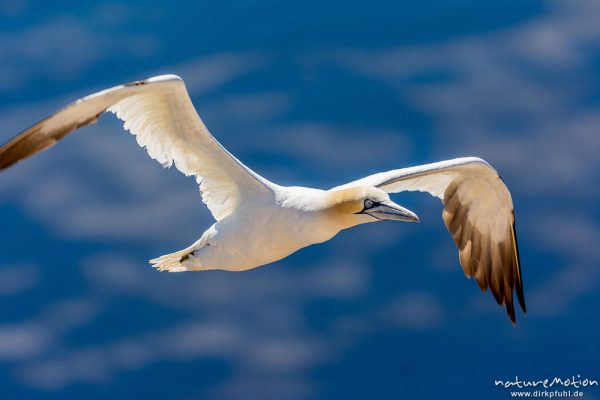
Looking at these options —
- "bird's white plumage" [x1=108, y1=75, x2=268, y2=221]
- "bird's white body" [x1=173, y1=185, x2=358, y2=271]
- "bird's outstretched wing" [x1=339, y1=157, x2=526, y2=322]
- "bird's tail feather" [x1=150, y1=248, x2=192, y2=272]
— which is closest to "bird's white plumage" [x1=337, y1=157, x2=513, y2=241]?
"bird's outstretched wing" [x1=339, y1=157, x2=526, y2=322]

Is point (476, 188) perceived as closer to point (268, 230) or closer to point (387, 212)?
point (387, 212)

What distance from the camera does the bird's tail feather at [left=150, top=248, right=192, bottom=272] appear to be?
1252 cm

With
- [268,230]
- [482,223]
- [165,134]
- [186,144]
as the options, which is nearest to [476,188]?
[482,223]

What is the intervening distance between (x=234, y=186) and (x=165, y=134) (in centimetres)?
84

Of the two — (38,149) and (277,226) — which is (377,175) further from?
(38,149)

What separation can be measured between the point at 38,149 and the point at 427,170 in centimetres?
367

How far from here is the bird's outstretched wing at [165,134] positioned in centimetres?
1118

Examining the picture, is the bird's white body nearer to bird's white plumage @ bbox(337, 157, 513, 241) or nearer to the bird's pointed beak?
the bird's pointed beak

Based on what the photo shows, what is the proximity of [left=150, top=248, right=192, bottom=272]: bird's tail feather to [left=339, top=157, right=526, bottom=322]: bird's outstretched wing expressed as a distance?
2203 mm

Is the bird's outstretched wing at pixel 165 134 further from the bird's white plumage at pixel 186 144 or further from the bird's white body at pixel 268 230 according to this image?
the bird's white body at pixel 268 230

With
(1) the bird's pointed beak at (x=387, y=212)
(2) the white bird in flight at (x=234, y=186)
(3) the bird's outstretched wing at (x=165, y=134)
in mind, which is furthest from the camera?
(1) the bird's pointed beak at (x=387, y=212)

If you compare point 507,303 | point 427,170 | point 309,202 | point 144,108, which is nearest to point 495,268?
point 507,303

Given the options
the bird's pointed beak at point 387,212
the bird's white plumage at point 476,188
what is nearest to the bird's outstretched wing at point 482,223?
the bird's white plumage at point 476,188

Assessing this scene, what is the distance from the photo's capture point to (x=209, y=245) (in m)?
12.2
